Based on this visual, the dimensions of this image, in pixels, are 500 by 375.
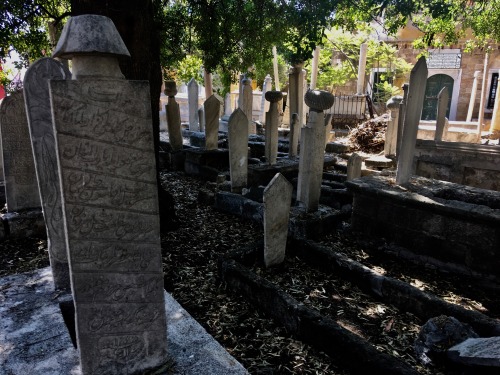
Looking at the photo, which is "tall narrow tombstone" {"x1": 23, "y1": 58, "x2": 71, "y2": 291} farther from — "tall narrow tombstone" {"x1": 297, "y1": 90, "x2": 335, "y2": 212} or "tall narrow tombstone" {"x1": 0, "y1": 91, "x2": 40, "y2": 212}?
"tall narrow tombstone" {"x1": 297, "y1": 90, "x2": 335, "y2": 212}

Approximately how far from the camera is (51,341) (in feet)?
7.66

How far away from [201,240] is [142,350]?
2.95 metres

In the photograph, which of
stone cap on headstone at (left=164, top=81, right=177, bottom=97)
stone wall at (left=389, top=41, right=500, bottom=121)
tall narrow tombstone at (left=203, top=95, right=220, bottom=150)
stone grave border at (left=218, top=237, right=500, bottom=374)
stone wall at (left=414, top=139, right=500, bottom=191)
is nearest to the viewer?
stone grave border at (left=218, top=237, right=500, bottom=374)

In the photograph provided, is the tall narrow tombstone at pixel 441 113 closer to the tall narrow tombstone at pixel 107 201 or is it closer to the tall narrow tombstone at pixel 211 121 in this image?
the tall narrow tombstone at pixel 211 121

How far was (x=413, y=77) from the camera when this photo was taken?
4.52 meters

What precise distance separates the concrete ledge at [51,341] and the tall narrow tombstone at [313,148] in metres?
2.78

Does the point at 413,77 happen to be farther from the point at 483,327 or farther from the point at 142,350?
the point at 142,350

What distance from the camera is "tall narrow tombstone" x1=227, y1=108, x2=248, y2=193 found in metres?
6.01

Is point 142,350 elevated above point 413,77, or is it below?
below

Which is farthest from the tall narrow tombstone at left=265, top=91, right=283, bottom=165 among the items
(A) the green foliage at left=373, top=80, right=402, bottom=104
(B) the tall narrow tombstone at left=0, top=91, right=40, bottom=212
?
(A) the green foliage at left=373, top=80, right=402, bottom=104

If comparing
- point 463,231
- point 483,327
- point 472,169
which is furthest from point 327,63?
point 483,327

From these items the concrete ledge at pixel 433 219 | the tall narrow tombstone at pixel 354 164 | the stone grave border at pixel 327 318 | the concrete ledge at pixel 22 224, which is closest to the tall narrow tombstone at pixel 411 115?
the concrete ledge at pixel 433 219

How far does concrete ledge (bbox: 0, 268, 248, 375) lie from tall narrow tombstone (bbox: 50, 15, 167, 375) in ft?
0.99

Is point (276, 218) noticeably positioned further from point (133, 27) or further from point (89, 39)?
point (133, 27)
